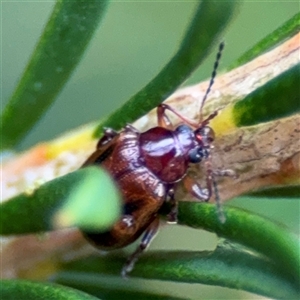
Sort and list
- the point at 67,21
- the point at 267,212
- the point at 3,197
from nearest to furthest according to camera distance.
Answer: the point at 67,21 < the point at 3,197 < the point at 267,212

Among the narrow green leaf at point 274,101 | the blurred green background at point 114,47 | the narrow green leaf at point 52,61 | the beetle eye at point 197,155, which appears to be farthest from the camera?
the blurred green background at point 114,47

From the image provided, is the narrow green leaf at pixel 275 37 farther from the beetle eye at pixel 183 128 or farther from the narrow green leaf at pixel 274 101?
the beetle eye at pixel 183 128

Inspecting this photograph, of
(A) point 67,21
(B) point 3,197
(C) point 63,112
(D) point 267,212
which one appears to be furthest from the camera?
(C) point 63,112

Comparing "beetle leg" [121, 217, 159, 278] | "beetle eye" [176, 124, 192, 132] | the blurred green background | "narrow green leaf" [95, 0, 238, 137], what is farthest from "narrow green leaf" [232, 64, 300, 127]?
the blurred green background

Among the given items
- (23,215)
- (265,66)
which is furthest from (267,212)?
(23,215)

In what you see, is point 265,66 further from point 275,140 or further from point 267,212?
point 267,212

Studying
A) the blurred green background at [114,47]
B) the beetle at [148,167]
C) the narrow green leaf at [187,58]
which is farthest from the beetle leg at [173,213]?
the blurred green background at [114,47]
